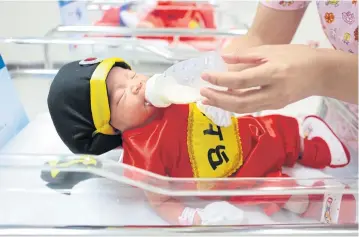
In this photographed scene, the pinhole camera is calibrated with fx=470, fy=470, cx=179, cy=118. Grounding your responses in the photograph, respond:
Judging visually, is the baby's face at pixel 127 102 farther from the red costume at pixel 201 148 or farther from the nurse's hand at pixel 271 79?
the nurse's hand at pixel 271 79

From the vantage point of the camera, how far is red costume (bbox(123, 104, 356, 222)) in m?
1.05

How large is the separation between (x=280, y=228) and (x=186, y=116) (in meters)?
0.39

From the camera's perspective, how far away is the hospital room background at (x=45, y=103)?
33.4 inches

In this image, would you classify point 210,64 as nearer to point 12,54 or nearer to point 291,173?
point 291,173

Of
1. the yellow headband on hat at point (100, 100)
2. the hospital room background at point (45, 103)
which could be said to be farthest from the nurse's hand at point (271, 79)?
the yellow headband on hat at point (100, 100)

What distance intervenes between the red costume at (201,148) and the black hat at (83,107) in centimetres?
7

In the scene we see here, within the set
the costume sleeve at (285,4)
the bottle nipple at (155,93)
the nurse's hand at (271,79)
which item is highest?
the costume sleeve at (285,4)

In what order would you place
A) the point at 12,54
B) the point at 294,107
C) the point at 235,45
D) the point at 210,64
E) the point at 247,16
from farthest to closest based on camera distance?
the point at 247,16
the point at 12,54
the point at 294,107
the point at 235,45
the point at 210,64

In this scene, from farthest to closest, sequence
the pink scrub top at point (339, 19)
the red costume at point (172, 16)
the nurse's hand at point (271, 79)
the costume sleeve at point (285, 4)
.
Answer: the red costume at point (172, 16)
the costume sleeve at point (285, 4)
the pink scrub top at point (339, 19)
the nurse's hand at point (271, 79)

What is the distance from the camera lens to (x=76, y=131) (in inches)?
42.3

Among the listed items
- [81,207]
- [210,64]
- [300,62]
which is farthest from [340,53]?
[81,207]

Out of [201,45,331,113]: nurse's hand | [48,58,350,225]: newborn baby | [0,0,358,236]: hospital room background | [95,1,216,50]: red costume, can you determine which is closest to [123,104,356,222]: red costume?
[48,58,350,225]: newborn baby

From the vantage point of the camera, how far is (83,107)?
3.49ft

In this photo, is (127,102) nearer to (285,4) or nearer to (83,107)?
(83,107)
